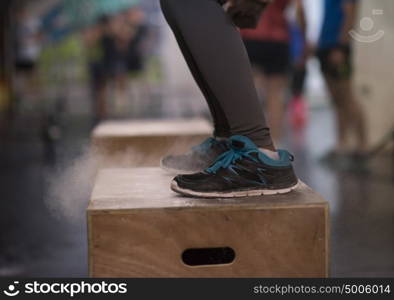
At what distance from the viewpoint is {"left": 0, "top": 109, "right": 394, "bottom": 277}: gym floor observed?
1195mm

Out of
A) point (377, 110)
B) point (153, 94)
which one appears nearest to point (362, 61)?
point (377, 110)

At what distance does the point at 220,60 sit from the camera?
921 mm

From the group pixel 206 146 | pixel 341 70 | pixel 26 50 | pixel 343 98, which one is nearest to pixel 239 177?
pixel 206 146

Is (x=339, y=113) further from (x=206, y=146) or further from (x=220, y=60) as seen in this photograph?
(x=220, y=60)

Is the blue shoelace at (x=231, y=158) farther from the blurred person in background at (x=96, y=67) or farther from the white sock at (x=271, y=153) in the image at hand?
the blurred person in background at (x=96, y=67)

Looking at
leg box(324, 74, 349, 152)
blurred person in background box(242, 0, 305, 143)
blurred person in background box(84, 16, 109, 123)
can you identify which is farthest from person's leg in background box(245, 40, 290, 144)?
blurred person in background box(84, 16, 109, 123)

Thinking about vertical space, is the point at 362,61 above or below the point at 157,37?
above

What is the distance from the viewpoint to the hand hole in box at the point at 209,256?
1.01m

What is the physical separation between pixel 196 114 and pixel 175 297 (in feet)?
6.81

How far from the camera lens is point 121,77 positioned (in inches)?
169

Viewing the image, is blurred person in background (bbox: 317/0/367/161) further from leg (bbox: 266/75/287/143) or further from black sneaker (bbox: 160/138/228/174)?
black sneaker (bbox: 160/138/228/174)

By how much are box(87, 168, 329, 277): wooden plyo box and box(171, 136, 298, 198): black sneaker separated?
0.03m

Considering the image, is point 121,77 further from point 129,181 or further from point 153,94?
point 129,181

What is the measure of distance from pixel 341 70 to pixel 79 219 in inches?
39.6
